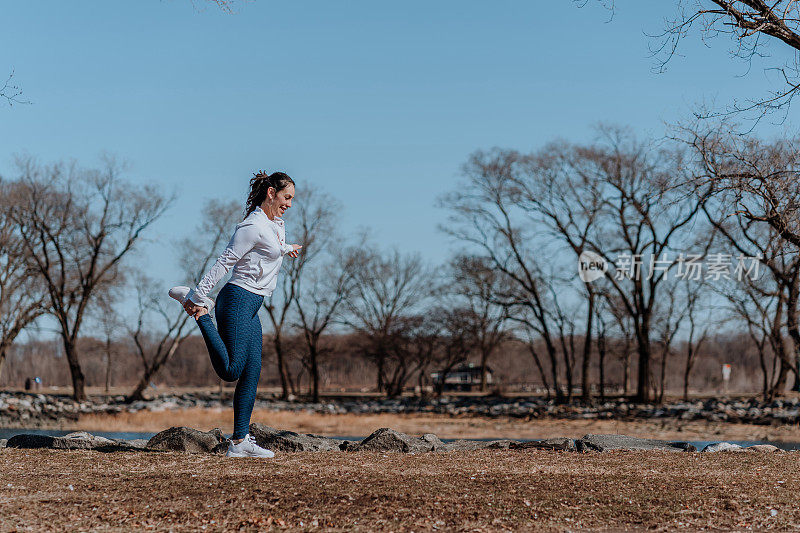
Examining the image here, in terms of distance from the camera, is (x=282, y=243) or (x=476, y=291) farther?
(x=476, y=291)

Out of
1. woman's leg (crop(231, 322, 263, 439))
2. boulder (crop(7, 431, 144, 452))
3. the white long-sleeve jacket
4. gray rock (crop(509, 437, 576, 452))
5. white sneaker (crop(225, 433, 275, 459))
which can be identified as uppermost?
the white long-sleeve jacket

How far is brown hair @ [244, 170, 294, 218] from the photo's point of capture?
611cm

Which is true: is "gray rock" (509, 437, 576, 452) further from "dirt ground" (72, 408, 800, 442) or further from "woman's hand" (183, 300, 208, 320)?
"dirt ground" (72, 408, 800, 442)

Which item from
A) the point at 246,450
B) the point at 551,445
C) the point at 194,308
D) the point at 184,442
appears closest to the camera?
the point at 194,308

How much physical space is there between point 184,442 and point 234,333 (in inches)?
90.2

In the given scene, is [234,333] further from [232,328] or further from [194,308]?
[194,308]

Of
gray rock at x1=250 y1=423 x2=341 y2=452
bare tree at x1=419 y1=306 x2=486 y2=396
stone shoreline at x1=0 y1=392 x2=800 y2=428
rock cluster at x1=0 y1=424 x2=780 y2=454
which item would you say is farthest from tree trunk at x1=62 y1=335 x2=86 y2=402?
gray rock at x1=250 y1=423 x2=341 y2=452

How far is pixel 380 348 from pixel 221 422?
20.7 m

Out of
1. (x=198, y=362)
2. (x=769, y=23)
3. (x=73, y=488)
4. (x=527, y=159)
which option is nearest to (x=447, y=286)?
(x=527, y=159)

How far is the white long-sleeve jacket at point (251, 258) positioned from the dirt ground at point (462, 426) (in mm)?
13434

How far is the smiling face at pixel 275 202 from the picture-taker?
609cm

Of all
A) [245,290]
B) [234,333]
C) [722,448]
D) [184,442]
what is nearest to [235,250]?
[245,290]

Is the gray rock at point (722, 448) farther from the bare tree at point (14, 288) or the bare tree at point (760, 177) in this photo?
the bare tree at point (14, 288)

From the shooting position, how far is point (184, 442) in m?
7.52
